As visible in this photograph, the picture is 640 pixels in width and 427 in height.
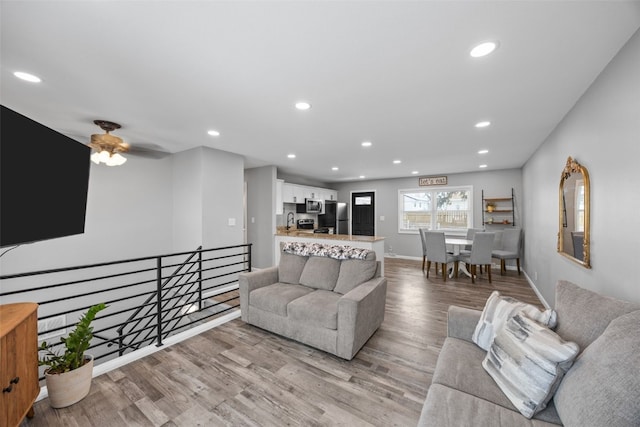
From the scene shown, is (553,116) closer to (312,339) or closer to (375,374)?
(375,374)

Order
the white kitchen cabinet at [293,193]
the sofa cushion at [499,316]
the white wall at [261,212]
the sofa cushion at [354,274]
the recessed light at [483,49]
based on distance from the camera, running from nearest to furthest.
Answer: the sofa cushion at [499,316], the recessed light at [483,49], the sofa cushion at [354,274], the white wall at [261,212], the white kitchen cabinet at [293,193]

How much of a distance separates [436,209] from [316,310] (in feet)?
18.5

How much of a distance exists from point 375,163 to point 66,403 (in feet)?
17.0

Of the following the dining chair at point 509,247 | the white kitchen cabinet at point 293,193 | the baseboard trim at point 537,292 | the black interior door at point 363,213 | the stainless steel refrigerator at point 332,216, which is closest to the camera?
the baseboard trim at point 537,292

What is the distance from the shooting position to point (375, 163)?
208 inches

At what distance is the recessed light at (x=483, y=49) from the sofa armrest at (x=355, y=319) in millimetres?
2016

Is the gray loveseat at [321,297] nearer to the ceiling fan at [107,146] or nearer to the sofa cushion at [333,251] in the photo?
the sofa cushion at [333,251]

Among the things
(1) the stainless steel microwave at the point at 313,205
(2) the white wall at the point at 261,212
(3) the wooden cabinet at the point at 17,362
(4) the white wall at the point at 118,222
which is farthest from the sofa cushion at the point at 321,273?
(1) the stainless steel microwave at the point at 313,205

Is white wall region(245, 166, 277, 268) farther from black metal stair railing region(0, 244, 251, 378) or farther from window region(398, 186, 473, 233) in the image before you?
window region(398, 186, 473, 233)

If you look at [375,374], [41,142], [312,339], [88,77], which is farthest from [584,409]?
[88,77]

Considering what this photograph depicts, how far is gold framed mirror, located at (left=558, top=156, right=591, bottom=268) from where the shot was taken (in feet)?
6.81

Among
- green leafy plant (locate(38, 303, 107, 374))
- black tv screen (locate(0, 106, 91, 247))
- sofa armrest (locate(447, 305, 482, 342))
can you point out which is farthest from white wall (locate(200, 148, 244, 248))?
sofa armrest (locate(447, 305, 482, 342))

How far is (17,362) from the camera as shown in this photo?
4.58 feet

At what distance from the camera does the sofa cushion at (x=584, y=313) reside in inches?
45.1
